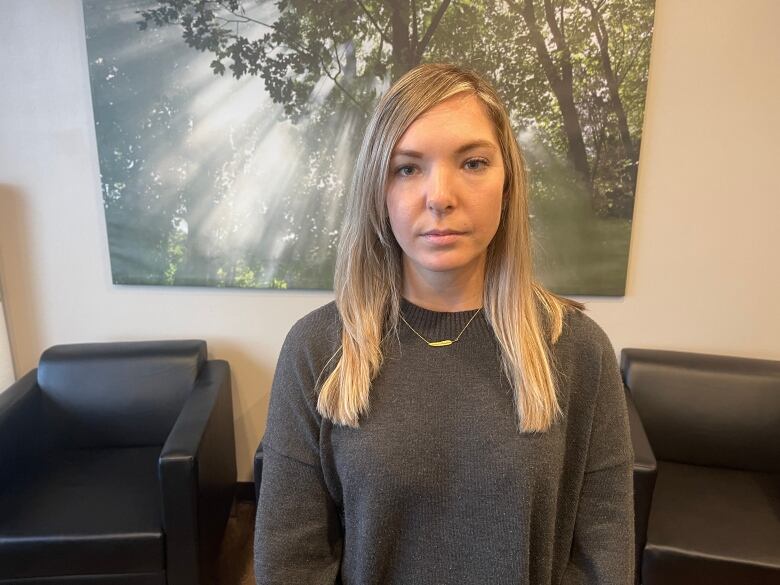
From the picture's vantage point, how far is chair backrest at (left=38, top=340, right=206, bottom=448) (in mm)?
1749

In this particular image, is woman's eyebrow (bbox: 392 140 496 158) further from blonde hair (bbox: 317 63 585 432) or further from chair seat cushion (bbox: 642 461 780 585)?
chair seat cushion (bbox: 642 461 780 585)

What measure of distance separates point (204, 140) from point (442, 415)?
4.54 feet

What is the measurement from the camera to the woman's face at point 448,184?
719 mm

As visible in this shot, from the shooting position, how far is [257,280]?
183 cm

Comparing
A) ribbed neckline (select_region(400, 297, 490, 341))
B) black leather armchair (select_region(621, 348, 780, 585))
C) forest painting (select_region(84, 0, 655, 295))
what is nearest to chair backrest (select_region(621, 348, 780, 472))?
black leather armchair (select_region(621, 348, 780, 585))

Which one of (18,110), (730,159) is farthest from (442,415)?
(18,110)

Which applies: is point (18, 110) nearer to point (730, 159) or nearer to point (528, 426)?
Result: point (528, 426)

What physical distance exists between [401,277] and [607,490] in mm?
483

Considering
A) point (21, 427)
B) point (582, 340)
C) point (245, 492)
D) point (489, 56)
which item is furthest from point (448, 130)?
point (245, 492)

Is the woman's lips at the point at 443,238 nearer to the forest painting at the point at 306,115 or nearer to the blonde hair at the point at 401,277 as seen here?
the blonde hair at the point at 401,277

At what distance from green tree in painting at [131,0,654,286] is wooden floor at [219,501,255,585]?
1.49 metres

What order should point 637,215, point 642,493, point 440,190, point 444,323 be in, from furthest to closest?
point 637,215 < point 642,493 < point 444,323 < point 440,190

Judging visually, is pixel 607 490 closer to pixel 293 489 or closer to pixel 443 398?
pixel 443 398

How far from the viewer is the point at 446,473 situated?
2.48 ft
